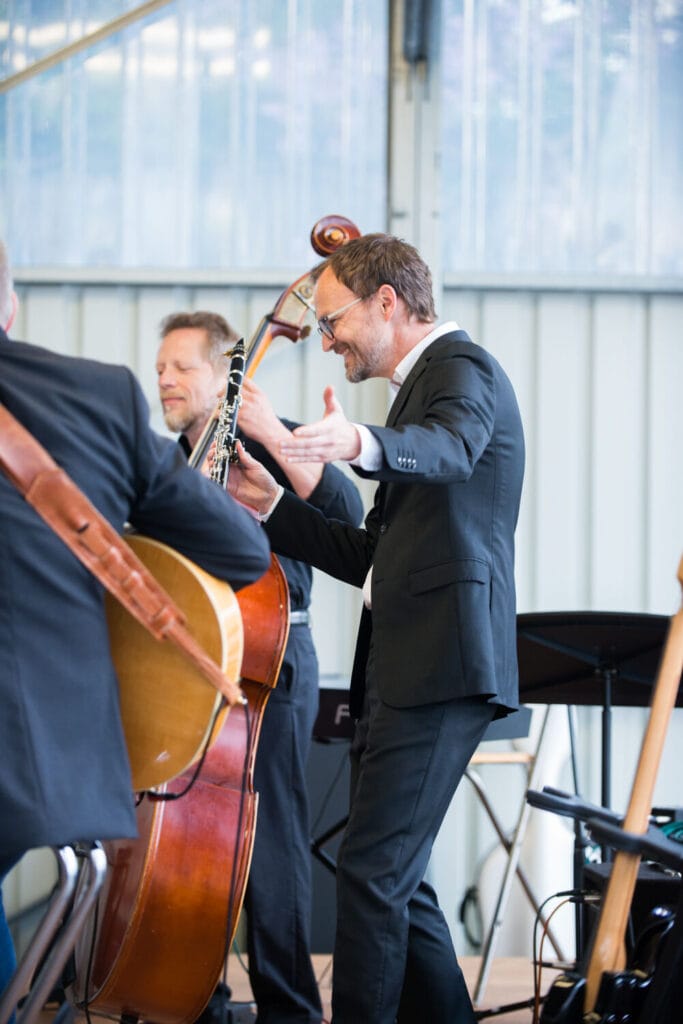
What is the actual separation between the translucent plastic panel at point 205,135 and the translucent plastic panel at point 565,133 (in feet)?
1.08

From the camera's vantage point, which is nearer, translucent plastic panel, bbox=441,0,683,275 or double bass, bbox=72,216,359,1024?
double bass, bbox=72,216,359,1024

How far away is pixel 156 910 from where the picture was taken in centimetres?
232

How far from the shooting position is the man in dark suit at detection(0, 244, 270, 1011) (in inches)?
57.6

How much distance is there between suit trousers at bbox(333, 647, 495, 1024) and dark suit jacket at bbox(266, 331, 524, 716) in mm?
52

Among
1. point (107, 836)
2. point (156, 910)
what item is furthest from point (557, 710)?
point (107, 836)

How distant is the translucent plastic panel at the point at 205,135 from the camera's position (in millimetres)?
4812

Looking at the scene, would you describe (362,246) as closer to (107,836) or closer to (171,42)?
(107,836)

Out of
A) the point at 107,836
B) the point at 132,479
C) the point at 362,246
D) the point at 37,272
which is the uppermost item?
the point at 37,272

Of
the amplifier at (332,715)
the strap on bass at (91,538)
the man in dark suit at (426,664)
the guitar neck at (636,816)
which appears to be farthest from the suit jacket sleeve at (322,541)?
the amplifier at (332,715)

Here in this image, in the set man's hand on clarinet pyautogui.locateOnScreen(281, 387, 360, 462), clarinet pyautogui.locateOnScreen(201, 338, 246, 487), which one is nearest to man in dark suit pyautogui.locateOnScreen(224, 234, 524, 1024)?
man's hand on clarinet pyautogui.locateOnScreen(281, 387, 360, 462)

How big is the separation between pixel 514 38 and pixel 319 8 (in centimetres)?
73

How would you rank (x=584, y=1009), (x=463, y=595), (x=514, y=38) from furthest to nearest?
(x=514, y=38)
(x=463, y=595)
(x=584, y=1009)

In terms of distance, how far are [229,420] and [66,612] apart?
0.85m

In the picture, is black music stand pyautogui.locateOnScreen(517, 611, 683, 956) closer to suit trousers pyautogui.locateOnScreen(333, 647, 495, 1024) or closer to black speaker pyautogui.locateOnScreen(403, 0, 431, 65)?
suit trousers pyautogui.locateOnScreen(333, 647, 495, 1024)
